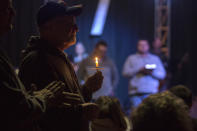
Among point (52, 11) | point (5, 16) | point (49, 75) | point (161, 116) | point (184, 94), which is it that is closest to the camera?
point (161, 116)

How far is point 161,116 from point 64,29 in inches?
40.2

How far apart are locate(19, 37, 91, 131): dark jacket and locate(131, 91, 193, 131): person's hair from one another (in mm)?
574

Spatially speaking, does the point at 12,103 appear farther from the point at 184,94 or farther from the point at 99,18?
the point at 99,18

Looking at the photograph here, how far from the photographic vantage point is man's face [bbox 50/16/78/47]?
1942 mm

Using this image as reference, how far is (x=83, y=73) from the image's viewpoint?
4922mm

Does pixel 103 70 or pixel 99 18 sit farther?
pixel 99 18

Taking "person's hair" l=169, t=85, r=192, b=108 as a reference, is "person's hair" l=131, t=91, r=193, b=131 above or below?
above

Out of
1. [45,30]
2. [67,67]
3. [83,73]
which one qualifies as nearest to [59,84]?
[67,67]

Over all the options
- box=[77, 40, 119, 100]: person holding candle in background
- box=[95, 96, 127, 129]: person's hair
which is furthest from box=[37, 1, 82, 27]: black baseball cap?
box=[77, 40, 119, 100]: person holding candle in background

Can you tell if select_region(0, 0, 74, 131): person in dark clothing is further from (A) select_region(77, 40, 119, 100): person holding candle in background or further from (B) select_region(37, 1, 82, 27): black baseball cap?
(A) select_region(77, 40, 119, 100): person holding candle in background

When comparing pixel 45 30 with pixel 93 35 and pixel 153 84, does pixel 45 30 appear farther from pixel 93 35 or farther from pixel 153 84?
pixel 93 35

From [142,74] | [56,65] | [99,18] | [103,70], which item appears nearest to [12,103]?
[56,65]

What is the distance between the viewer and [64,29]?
1973 mm

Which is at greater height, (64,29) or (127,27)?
(64,29)
